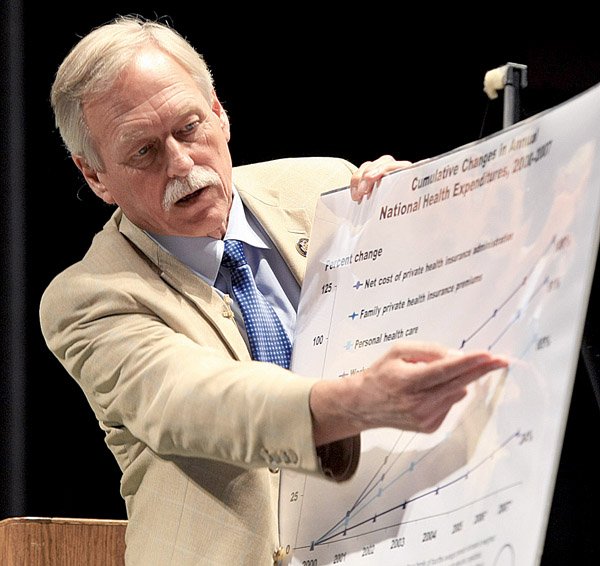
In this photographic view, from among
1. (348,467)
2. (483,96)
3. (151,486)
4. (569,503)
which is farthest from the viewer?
(483,96)

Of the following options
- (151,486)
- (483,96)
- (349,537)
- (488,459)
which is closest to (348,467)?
(349,537)

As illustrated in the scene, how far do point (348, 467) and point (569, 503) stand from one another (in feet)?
1.29

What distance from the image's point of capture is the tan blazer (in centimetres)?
173

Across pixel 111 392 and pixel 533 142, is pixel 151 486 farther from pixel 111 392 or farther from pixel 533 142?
pixel 533 142

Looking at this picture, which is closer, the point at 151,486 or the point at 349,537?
the point at 349,537

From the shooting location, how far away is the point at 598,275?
5.99ft

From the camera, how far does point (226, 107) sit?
3.46 meters

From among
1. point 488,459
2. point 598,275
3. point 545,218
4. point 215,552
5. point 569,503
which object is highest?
point 545,218

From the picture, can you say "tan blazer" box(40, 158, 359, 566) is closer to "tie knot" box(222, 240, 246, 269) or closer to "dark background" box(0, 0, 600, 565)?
"tie knot" box(222, 240, 246, 269)

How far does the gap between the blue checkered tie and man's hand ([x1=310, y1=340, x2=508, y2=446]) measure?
1.49 feet

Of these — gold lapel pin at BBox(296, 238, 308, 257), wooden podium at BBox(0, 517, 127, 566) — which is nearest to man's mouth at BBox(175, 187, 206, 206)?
gold lapel pin at BBox(296, 238, 308, 257)

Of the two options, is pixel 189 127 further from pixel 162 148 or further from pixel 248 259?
pixel 248 259

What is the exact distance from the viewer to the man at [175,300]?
5.89 ft

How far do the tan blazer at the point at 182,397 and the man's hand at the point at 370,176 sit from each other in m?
0.23
